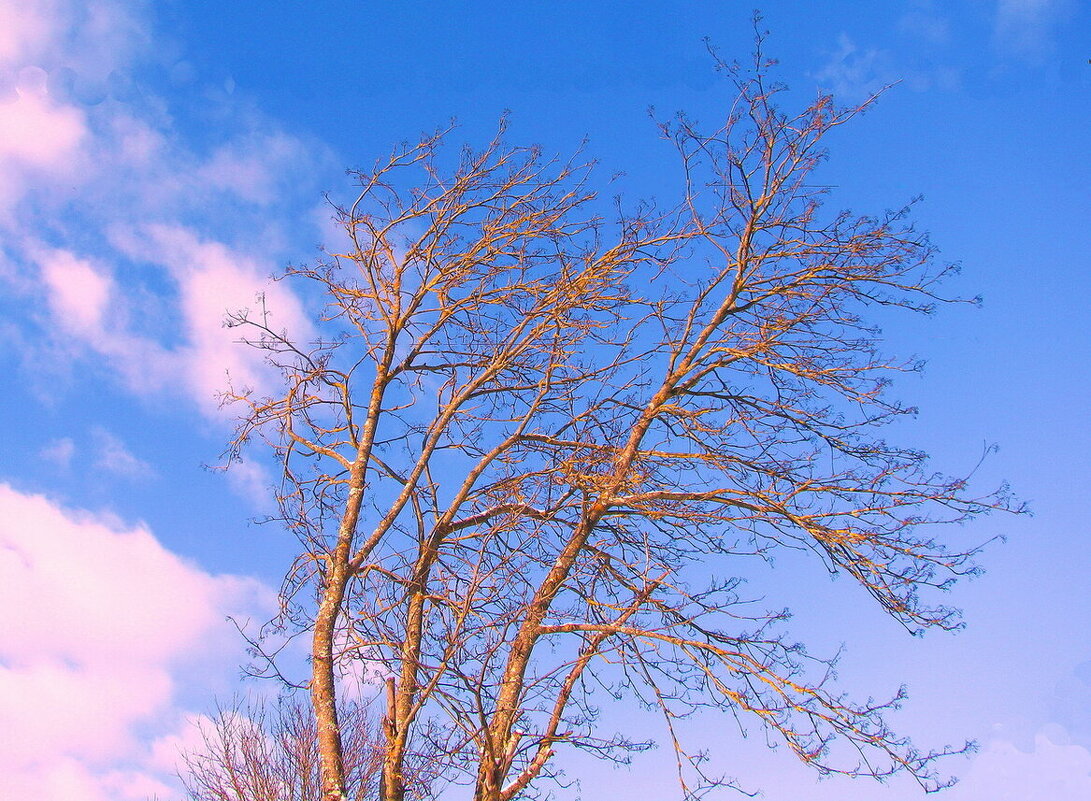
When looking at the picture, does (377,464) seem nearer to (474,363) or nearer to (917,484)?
(474,363)

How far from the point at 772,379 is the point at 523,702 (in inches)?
116

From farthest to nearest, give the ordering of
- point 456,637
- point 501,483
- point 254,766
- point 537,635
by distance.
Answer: point 254,766, point 501,483, point 537,635, point 456,637

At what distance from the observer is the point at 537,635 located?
19.6ft

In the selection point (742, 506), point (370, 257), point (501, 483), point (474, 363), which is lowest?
point (742, 506)

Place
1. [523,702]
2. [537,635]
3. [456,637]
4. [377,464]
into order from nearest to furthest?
[456,637]
[523,702]
[537,635]
[377,464]

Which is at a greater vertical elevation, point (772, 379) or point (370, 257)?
point (370, 257)

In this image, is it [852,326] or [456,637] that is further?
[852,326]

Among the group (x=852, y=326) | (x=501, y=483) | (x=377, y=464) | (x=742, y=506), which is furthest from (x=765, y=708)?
(x=377, y=464)

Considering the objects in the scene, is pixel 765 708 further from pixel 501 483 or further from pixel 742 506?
pixel 501 483

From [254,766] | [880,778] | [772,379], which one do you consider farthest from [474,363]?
[254,766]

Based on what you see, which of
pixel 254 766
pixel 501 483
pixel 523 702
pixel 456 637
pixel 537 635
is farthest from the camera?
pixel 254 766

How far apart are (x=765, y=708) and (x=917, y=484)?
5.91ft

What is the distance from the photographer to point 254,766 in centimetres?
1264

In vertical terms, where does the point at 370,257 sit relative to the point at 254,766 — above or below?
above
